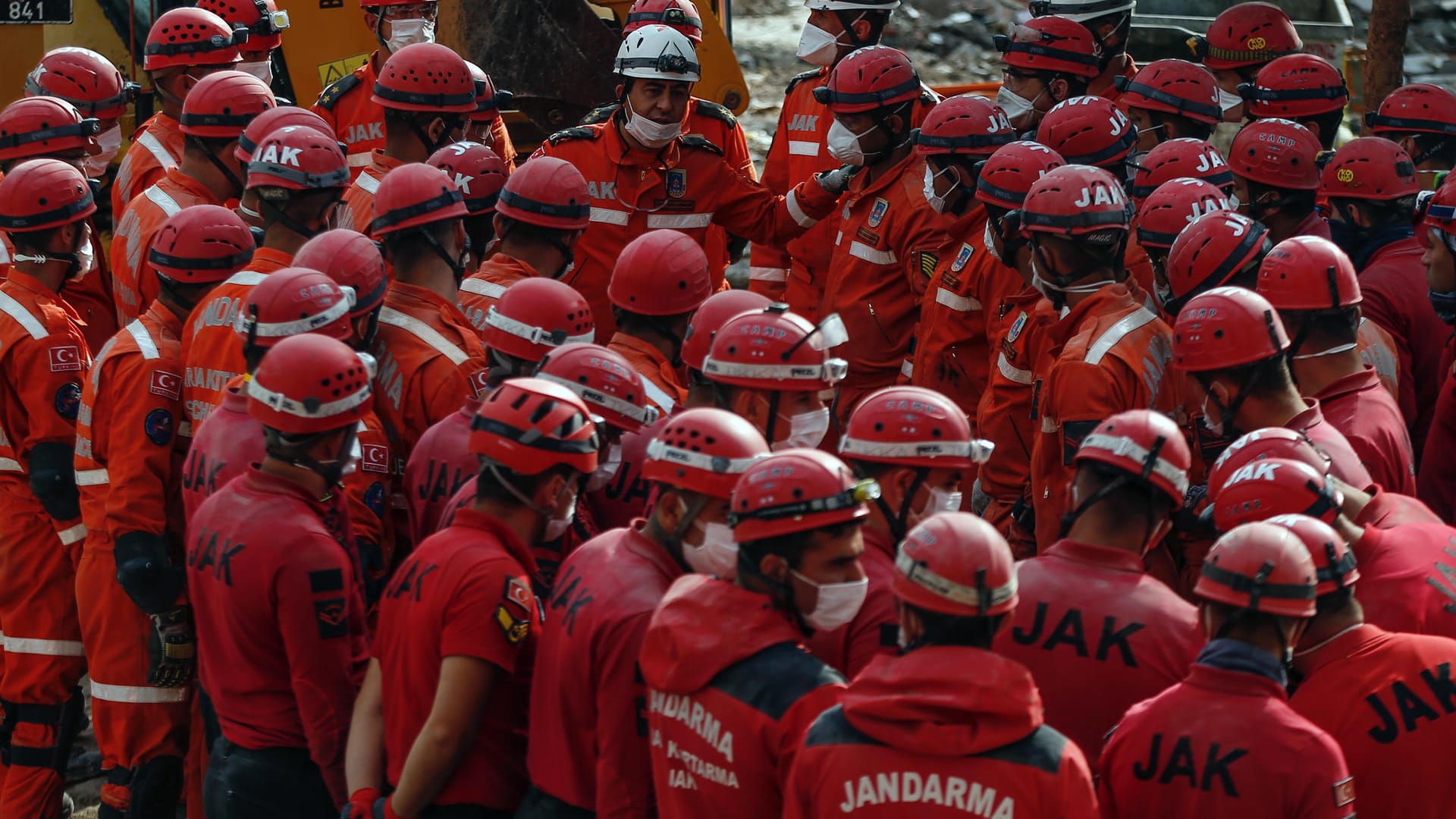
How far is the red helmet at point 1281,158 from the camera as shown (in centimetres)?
742

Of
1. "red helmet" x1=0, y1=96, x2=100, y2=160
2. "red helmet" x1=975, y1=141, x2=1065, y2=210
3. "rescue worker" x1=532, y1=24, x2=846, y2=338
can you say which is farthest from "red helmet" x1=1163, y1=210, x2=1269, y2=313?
"red helmet" x1=0, y1=96, x2=100, y2=160

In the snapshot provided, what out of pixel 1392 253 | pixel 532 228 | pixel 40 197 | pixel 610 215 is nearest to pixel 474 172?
pixel 532 228

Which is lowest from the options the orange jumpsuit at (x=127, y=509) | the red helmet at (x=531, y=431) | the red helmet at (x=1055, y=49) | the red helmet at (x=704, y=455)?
the orange jumpsuit at (x=127, y=509)

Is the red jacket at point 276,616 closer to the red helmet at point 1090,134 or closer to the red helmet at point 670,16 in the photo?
the red helmet at point 1090,134

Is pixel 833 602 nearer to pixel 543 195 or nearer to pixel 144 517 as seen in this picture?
pixel 543 195

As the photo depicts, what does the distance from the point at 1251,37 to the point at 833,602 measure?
700cm

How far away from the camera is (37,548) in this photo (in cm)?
673

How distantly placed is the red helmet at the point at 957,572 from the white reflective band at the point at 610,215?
489 centimetres

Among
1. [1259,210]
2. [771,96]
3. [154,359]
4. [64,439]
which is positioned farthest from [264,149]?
[771,96]

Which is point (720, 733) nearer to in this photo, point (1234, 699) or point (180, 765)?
point (1234, 699)

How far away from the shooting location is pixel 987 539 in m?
3.41

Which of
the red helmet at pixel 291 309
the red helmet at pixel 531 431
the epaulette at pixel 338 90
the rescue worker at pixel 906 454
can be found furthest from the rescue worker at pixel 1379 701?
the epaulette at pixel 338 90

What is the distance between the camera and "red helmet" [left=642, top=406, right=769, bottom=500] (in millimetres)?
3979

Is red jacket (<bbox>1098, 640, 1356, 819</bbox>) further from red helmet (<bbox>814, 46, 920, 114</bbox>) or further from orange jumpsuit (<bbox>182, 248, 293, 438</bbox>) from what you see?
red helmet (<bbox>814, 46, 920, 114</bbox>)
